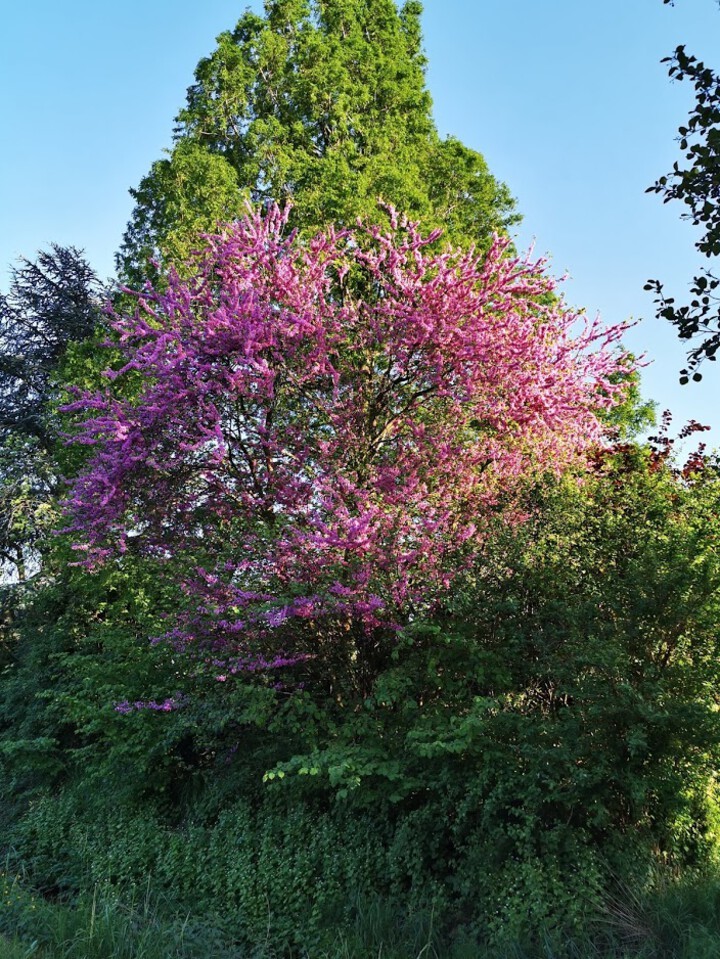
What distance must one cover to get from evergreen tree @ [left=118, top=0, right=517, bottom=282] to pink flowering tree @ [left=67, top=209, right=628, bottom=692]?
9.66 ft

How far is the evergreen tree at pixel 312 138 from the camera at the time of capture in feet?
34.4

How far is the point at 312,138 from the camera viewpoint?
36.9 feet

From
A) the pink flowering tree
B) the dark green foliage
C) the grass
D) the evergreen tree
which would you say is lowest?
the grass

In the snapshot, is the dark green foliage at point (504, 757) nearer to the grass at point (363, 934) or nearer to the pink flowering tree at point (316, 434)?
the grass at point (363, 934)

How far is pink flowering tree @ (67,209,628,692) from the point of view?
6305 millimetres

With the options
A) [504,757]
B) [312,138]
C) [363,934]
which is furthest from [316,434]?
[312,138]

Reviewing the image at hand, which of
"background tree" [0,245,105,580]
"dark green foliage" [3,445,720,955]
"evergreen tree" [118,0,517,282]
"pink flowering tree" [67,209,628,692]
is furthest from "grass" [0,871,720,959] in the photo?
"background tree" [0,245,105,580]

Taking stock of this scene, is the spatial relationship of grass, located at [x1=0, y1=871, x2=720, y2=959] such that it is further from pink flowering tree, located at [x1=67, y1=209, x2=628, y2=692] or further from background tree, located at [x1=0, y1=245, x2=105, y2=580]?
background tree, located at [x1=0, y1=245, x2=105, y2=580]

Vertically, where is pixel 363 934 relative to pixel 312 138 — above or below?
below

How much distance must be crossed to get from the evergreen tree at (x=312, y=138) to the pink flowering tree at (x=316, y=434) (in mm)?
2945

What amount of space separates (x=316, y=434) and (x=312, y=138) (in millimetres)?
6253

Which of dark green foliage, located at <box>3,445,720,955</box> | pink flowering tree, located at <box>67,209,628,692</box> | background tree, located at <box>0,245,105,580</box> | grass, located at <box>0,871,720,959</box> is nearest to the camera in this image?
grass, located at <box>0,871,720,959</box>

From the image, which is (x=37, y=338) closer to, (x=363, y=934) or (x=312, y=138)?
(x=312, y=138)

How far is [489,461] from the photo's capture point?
718 cm
